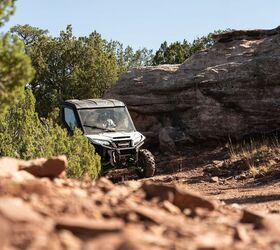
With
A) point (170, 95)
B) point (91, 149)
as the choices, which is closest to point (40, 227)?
point (91, 149)

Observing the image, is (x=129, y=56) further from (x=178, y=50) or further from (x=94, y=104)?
(x=94, y=104)

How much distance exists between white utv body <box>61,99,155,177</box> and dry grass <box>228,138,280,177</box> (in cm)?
283

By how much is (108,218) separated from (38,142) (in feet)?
24.2

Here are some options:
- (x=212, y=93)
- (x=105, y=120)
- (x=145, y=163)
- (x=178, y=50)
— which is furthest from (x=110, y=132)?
(x=178, y=50)

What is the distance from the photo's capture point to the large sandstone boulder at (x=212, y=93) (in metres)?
18.9

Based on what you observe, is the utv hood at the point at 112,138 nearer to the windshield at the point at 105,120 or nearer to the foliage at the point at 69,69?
the windshield at the point at 105,120

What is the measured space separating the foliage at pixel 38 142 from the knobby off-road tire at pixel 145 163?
2803 mm

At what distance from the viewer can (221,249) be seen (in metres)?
3.62

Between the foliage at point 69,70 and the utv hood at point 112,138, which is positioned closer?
the utv hood at point 112,138

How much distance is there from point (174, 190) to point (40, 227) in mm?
1985

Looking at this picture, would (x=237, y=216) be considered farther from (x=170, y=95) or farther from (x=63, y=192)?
(x=170, y=95)

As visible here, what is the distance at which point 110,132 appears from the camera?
14930mm

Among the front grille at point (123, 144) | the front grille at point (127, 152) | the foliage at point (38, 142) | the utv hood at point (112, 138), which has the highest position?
the foliage at point (38, 142)

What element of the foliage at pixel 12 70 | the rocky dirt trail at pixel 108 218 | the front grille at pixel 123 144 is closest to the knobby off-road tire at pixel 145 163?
the front grille at pixel 123 144
